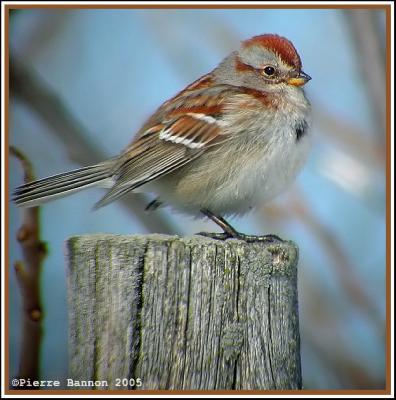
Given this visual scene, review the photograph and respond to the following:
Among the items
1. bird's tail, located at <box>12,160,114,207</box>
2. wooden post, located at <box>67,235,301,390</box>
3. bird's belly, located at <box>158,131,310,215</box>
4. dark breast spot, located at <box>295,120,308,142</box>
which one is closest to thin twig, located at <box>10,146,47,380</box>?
wooden post, located at <box>67,235,301,390</box>

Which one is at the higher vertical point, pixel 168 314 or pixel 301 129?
pixel 301 129

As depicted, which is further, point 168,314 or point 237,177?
point 237,177

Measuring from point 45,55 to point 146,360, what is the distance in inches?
151

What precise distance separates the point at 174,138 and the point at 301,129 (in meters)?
0.79

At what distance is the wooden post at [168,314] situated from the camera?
9.47ft

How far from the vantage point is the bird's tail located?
414cm

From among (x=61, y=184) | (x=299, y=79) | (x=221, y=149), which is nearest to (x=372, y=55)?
(x=299, y=79)

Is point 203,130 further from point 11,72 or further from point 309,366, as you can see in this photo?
point 309,366

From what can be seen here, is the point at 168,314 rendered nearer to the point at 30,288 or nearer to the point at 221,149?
the point at 30,288

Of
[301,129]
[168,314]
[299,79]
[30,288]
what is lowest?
[168,314]

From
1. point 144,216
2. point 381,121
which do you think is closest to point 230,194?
point 144,216

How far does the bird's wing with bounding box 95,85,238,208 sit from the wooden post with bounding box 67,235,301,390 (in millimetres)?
1268

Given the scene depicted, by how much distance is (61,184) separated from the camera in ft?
14.1

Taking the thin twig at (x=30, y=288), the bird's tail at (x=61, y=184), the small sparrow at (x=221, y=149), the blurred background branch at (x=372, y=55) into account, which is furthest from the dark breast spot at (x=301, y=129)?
the thin twig at (x=30, y=288)
